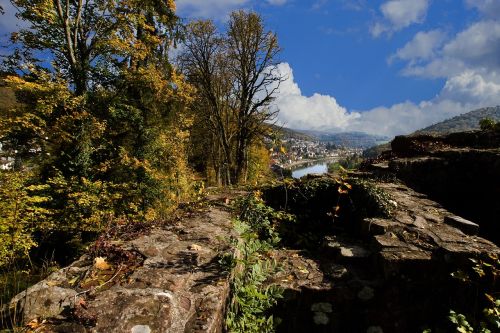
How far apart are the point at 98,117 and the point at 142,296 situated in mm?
14577

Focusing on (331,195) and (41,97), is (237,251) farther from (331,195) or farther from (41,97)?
(41,97)

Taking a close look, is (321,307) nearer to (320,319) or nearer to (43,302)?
(320,319)

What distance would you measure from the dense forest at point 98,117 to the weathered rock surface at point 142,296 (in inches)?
308

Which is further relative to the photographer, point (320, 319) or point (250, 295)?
point (320, 319)

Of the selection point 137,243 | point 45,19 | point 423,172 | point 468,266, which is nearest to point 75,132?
point 45,19

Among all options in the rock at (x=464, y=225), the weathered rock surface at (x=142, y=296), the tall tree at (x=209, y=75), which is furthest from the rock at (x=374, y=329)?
the tall tree at (x=209, y=75)

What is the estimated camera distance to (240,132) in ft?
71.8

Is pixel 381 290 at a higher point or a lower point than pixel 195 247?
lower

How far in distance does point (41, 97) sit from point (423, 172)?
14099 millimetres

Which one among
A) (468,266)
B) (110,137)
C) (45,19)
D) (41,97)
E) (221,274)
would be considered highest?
(45,19)

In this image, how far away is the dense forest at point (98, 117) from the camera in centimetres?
1270

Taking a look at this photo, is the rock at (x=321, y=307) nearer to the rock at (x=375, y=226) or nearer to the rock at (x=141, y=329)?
the rock at (x=375, y=226)

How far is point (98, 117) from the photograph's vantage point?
1540cm

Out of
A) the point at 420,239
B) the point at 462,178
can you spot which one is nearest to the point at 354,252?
the point at 420,239
